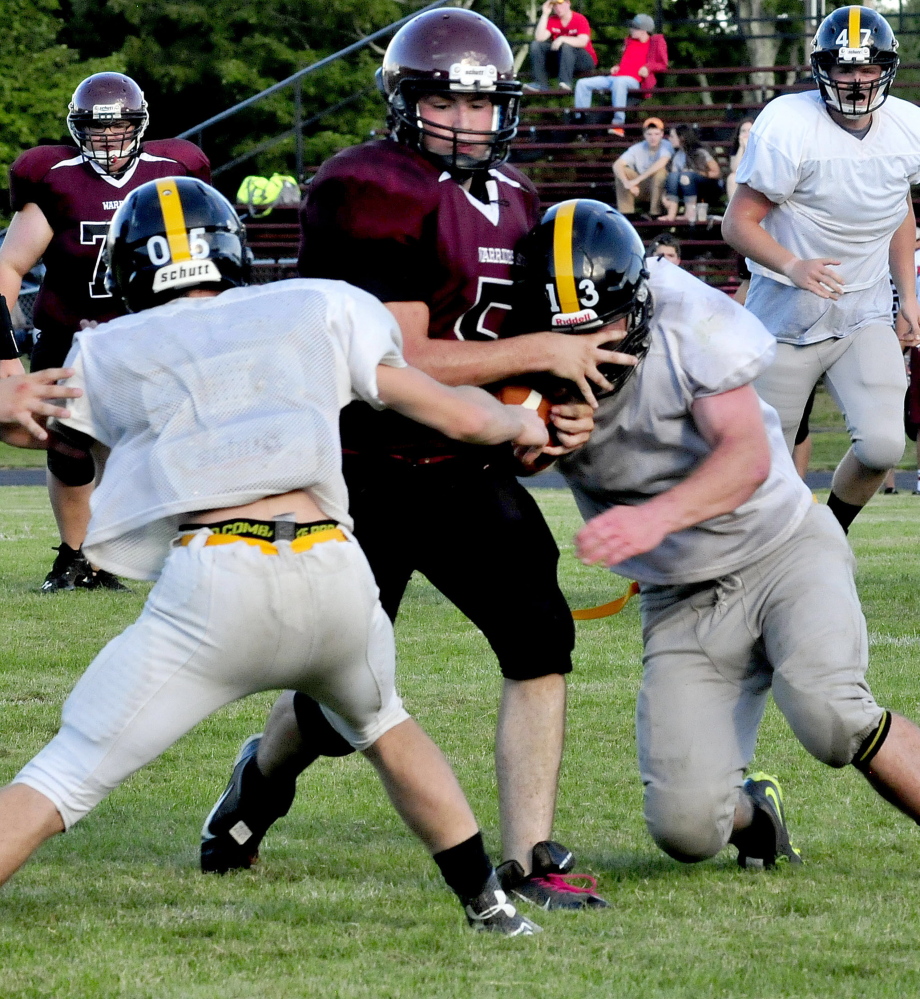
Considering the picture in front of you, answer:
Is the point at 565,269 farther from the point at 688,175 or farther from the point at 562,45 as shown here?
the point at 562,45

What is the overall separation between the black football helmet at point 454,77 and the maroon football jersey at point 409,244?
0.23ft

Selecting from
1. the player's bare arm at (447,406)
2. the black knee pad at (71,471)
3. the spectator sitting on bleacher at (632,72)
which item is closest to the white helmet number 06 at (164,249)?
the player's bare arm at (447,406)

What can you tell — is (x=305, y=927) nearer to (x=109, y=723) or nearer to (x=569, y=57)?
(x=109, y=723)

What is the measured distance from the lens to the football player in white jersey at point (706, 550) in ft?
11.7

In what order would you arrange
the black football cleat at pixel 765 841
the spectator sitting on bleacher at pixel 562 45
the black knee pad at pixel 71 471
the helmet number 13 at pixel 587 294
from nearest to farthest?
the helmet number 13 at pixel 587 294 < the black football cleat at pixel 765 841 < the black knee pad at pixel 71 471 < the spectator sitting on bleacher at pixel 562 45

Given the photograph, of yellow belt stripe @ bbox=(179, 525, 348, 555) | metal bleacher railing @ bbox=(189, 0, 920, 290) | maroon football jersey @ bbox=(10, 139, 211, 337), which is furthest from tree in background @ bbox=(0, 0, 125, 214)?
yellow belt stripe @ bbox=(179, 525, 348, 555)

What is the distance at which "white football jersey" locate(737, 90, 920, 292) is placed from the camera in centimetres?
657

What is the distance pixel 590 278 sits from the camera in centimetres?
354

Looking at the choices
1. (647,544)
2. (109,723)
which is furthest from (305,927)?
(647,544)

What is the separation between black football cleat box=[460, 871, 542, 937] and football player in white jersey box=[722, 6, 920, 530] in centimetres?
370

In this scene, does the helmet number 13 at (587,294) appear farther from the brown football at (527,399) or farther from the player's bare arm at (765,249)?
the player's bare arm at (765,249)

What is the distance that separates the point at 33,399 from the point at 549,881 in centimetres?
148

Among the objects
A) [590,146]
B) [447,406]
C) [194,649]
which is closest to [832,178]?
[447,406]

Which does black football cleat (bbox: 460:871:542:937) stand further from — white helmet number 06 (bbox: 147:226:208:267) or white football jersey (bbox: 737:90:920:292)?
white football jersey (bbox: 737:90:920:292)
